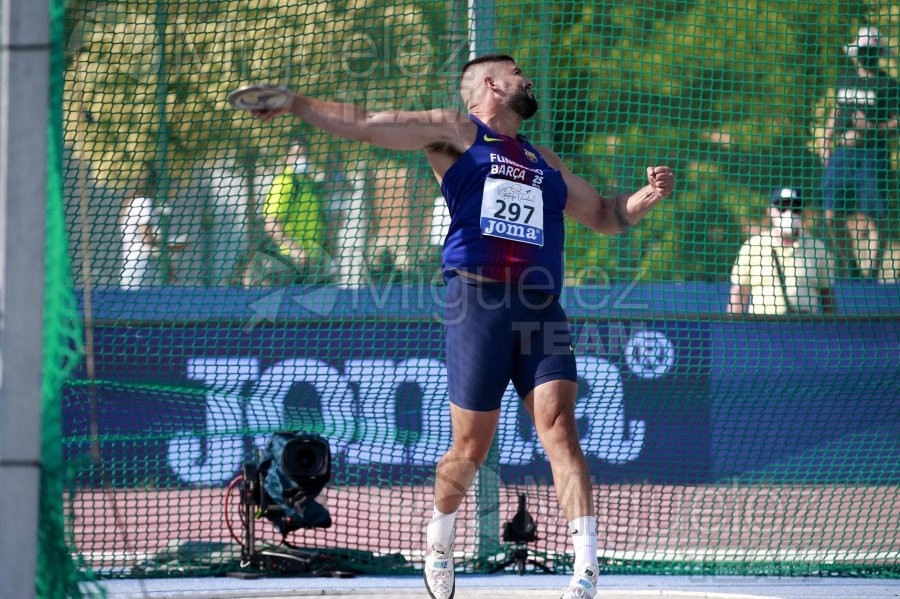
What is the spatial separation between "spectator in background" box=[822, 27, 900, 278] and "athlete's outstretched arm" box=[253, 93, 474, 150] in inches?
148

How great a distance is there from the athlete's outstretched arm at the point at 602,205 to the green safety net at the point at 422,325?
1740 millimetres

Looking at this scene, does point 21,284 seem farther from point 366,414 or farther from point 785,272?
point 785,272

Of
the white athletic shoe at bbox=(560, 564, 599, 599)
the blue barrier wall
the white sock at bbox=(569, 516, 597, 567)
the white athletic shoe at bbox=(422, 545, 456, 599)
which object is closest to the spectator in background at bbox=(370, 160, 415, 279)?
the blue barrier wall

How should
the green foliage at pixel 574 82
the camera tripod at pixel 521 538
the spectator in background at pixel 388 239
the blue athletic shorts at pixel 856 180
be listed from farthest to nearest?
the spectator in background at pixel 388 239 → the blue athletic shorts at pixel 856 180 → the green foliage at pixel 574 82 → the camera tripod at pixel 521 538

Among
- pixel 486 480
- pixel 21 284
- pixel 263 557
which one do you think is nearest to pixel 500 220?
pixel 21 284

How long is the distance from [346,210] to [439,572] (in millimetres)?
3866

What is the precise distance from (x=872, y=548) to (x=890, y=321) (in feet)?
5.15

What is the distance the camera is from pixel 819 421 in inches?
280

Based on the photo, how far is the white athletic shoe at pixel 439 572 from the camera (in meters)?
4.75

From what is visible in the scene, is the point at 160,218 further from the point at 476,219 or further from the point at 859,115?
the point at 859,115

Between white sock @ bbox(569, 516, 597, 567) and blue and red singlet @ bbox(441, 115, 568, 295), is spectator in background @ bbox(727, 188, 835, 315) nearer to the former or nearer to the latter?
blue and red singlet @ bbox(441, 115, 568, 295)

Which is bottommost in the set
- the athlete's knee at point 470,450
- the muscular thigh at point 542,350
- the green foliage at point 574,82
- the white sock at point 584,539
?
the white sock at point 584,539

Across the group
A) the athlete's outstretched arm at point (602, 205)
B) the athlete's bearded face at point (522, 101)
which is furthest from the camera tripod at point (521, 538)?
the athlete's bearded face at point (522, 101)

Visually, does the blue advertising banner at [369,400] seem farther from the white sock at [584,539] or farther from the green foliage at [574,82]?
the white sock at [584,539]
